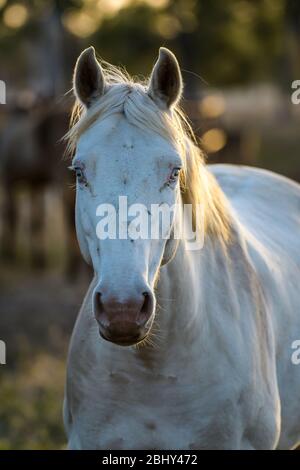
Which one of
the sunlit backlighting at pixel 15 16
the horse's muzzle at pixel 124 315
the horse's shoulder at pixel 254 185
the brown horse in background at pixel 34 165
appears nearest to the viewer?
the horse's muzzle at pixel 124 315

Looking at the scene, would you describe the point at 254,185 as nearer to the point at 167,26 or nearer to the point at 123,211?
the point at 123,211

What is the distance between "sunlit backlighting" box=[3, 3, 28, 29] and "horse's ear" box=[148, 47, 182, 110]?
29.9m

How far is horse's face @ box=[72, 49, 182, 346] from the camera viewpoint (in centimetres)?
270

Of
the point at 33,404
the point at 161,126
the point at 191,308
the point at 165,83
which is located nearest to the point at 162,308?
the point at 191,308

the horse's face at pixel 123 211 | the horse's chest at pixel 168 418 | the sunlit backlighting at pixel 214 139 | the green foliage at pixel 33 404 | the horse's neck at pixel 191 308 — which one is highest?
the sunlit backlighting at pixel 214 139

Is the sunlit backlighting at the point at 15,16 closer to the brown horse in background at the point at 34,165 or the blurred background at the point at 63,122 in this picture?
the blurred background at the point at 63,122

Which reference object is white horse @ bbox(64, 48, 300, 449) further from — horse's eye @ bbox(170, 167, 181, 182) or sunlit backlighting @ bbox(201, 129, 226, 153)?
sunlit backlighting @ bbox(201, 129, 226, 153)

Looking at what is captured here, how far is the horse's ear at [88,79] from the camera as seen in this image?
10.3 ft

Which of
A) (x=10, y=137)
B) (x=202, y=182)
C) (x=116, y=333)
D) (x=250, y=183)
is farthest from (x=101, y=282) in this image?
(x=10, y=137)

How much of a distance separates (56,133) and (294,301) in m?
9.17

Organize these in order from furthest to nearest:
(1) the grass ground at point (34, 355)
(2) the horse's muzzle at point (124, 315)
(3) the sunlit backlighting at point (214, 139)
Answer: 1. (3) the sunlit backlighting at point (214, 139)
2. (1) the grass ground at point (34, 355)
3. (2) the horse's muzzle at point (124, 315)

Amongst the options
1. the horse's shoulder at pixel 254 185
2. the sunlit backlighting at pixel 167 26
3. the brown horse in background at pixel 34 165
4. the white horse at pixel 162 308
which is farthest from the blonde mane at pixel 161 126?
the sunlit backlighting at pixel 167 26

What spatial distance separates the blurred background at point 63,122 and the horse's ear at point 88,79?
0.47m

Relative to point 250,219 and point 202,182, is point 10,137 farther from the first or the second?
point 202,182
